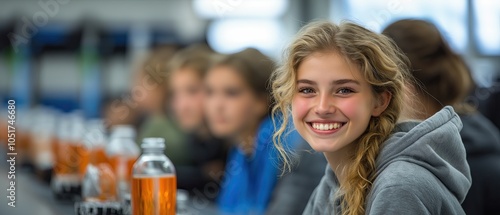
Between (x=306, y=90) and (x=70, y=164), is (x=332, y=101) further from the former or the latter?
(x=70, y=164)

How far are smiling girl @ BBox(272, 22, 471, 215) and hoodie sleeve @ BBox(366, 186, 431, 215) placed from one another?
0.03 meters

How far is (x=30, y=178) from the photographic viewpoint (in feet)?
8.84

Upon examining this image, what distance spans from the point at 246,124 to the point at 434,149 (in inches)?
57.5

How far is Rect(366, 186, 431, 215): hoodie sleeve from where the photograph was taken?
0.92 meters

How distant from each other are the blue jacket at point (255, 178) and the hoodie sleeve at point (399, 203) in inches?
46.3

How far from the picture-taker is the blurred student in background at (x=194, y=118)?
3.36 m

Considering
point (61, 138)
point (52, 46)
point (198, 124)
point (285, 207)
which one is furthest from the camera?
point (52, 46)

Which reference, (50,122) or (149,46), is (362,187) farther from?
(149,46)

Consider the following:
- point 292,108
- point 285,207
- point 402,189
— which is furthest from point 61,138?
point 402,189

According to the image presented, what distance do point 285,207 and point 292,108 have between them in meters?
0.91

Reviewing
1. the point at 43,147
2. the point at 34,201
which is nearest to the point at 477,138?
the point at 34,201

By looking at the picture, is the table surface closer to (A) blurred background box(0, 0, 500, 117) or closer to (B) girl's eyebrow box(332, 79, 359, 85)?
(B) girl's eyebrow box(332, 79, 359, 85)

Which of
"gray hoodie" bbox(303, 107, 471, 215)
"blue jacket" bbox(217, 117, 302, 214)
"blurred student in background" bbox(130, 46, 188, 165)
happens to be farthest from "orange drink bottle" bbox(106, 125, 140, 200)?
"blurred student in background" bbox(130, 46, 188, 165)

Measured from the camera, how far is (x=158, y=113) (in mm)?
3730
